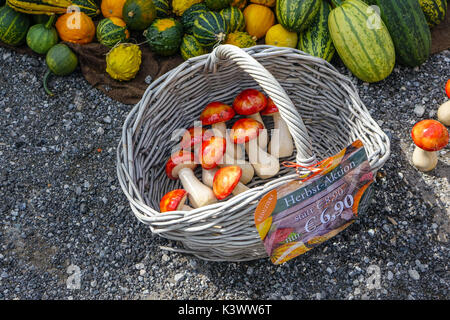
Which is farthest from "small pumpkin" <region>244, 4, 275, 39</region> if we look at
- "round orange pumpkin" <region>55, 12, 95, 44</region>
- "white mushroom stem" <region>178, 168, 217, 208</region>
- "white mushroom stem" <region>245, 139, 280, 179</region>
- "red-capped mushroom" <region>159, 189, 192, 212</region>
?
"red-capped mushroom" <region>159, 189, 192, 212</region>

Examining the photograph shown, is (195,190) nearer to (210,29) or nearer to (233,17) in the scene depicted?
(210,29)

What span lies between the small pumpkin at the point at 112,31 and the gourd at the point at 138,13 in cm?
5

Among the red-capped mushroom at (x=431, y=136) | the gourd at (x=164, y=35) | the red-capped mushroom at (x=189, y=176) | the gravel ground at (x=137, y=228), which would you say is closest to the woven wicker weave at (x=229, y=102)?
the red-capped mushroom at (x=189, y=176)

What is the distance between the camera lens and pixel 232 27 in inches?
115

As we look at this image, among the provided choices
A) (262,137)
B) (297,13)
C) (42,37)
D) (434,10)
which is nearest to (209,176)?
(262,137)

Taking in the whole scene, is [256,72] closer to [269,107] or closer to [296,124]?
[296,124]

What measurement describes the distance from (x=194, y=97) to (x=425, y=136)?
4.28 feet

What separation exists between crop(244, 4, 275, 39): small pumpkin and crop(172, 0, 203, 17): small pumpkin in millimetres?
377

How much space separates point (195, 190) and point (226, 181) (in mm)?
241

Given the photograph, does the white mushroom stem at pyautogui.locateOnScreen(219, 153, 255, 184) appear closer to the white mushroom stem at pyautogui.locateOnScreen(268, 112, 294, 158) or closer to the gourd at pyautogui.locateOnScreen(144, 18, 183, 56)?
the white mushroom stem at pyautogui.locateOnScreen(268, 112, 294, 158)

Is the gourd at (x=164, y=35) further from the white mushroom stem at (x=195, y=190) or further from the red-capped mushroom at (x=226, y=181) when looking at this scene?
the red-capped mushroom at (x=226, y=181)

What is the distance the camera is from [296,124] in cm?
185

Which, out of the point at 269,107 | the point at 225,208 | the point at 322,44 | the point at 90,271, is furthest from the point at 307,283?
the point at 322,44

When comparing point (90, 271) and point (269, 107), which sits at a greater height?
point (269, 107)
